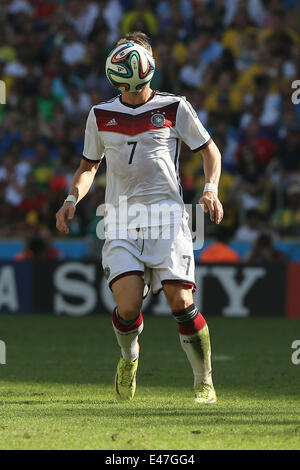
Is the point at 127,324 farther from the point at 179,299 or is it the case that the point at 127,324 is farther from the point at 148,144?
the point at 148,144

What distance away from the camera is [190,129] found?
6.54 metres

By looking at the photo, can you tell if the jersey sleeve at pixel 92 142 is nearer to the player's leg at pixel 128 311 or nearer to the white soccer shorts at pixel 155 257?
the white soccer shorts at pixel 155 257

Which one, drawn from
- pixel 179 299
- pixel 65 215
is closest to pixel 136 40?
pixel 65 215

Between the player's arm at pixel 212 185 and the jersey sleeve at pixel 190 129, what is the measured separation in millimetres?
57

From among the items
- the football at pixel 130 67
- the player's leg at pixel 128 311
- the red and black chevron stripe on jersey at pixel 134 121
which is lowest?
the player's leg at pixel 128 311

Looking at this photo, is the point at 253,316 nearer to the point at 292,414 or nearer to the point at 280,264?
the point at 280,264

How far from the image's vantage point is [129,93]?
6609mm

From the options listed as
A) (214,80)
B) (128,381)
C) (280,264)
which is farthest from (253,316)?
(128,381)

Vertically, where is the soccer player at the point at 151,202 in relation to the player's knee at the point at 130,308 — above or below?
above

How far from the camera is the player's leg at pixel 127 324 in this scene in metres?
6.39

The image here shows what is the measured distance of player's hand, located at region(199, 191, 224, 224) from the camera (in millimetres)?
6141

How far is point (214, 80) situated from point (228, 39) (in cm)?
91

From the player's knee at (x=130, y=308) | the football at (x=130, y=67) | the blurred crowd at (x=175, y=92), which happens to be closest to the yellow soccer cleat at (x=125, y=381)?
the player's knee at (x=130, y=308)

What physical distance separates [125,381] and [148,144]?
1598 millimetres
